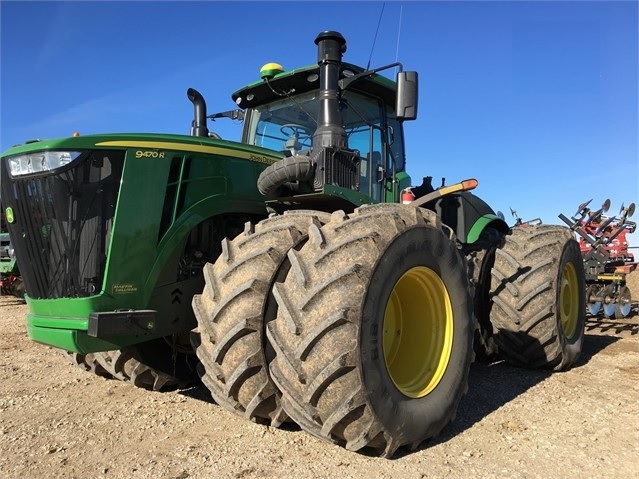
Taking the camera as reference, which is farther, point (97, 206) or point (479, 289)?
point (479, 289)

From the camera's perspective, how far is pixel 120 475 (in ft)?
9.27

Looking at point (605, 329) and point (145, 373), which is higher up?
point (145, 373)

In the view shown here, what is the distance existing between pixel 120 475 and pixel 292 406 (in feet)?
3.18

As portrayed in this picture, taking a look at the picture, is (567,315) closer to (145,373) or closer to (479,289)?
(479,289)

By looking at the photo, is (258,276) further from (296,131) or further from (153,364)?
(296,131)

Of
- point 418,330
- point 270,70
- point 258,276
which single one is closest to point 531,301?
point 418,330

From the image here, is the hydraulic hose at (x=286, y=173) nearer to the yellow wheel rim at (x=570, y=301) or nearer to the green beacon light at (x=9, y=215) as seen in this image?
the green beacon light at (x=9, y=215)

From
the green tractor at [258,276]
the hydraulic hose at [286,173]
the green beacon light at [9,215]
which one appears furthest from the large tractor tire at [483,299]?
the green beacon light at [9,215]

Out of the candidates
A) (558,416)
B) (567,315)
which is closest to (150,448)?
(558,416)

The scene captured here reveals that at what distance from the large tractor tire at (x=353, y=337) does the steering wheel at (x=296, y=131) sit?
1750mm

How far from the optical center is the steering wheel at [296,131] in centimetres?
491

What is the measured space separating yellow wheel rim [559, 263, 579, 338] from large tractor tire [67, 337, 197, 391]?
398cm

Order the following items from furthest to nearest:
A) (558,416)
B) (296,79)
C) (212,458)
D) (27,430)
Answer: (296,79) < (558,416) < (27,430) < (212,458)

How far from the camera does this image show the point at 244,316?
296 cm
